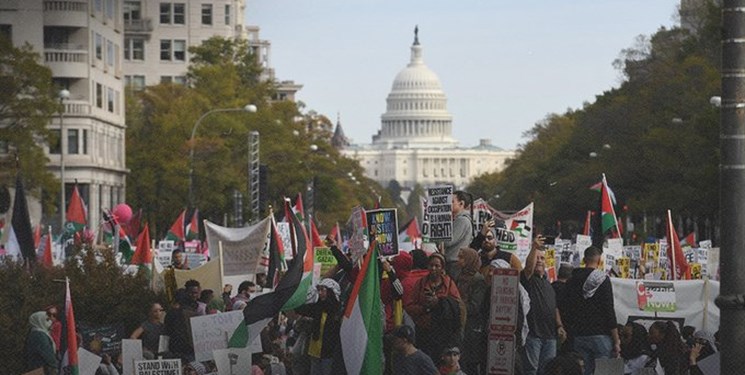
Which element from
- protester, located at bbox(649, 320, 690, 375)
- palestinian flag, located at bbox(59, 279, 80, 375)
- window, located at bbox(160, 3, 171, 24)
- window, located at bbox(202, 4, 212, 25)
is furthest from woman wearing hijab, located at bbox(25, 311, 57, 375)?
window, located at bbox(202, 4, 212, 25)

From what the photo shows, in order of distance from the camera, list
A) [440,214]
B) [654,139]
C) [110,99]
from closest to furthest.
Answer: [440,214]
[654,139]
[110,99]

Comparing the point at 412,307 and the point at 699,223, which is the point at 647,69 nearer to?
the point at 699,223

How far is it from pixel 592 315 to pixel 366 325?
2791 millimetres

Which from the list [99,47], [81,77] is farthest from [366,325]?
[99,47]

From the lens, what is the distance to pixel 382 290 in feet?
63.5

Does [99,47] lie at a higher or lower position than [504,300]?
higher

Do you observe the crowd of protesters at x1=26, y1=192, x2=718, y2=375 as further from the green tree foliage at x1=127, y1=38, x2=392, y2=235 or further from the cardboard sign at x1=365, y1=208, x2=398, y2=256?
the green tree foliage at x1=127, y1=38, x2=392, y2=235

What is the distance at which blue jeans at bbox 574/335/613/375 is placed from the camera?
2016 centimetres

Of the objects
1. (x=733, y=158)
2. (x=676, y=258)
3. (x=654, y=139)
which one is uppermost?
(x=654, y=139)

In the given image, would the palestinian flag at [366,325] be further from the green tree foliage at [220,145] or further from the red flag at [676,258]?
the green tree foliage at [220,145]

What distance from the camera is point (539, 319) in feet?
64.1

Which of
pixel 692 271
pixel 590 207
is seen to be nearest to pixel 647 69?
pixel 590 207

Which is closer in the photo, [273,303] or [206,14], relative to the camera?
[273,303]

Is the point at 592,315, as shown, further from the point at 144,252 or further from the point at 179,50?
the point at 179,50
